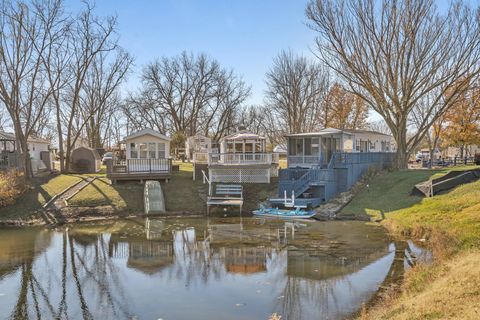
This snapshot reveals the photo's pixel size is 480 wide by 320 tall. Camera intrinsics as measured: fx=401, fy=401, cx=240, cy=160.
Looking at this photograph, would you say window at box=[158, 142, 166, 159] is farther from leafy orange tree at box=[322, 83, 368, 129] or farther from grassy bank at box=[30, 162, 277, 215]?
leafy orange tree at box=[322, 83, 368, 129]

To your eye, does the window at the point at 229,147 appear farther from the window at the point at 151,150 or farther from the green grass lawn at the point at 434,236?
the green grass lawn at the point at 434,236

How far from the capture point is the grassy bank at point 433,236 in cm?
743

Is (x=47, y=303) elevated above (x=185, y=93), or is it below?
below

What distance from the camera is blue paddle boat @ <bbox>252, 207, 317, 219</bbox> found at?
2155cm

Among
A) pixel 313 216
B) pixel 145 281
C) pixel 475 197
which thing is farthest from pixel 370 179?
pixel 145 281

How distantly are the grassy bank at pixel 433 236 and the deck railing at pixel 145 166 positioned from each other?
1230 centimetres

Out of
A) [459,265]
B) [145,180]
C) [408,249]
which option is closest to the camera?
[459,265]

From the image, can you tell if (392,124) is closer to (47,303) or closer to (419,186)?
(419,186)

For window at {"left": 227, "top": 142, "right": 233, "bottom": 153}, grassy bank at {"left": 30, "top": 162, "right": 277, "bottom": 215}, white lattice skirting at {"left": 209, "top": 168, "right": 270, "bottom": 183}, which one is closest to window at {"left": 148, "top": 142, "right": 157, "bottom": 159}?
grassy bank at {"left": 30, "top": 162, "right": 277, "bottom": 215}

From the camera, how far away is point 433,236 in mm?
14891

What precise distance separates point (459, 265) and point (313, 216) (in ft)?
38.6

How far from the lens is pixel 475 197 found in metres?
16.9

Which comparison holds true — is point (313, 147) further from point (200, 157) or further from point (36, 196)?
point (36, 196)

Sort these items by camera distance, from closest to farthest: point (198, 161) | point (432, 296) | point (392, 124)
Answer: point (432, 296), point (198, 161), point (392, 124)
